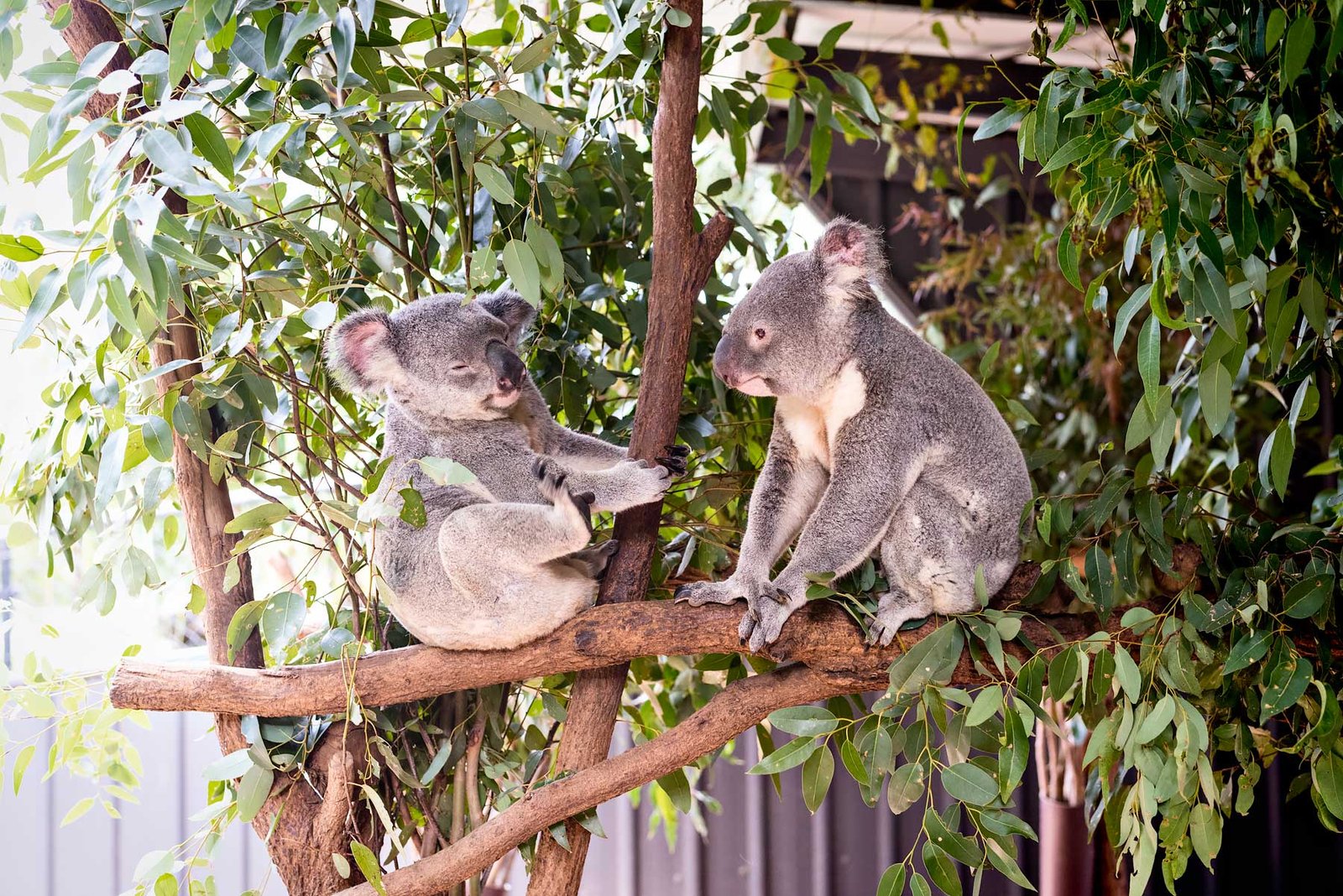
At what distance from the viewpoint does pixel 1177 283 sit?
4.87 feet

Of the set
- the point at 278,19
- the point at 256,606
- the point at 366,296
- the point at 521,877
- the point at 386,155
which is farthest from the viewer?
the point at 521,877

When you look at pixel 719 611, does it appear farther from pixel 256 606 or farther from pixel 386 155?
pixel 386 155

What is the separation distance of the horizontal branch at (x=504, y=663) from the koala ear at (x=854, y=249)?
0.66m

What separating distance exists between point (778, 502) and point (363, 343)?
0.88m

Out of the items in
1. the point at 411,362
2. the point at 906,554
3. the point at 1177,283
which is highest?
the point at 1177,283

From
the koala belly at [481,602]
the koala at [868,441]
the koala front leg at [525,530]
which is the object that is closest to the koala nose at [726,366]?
the koala at [868,441]

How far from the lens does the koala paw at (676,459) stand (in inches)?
78.5

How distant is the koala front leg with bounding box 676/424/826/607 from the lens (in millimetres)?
2121

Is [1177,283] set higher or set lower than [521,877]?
higher

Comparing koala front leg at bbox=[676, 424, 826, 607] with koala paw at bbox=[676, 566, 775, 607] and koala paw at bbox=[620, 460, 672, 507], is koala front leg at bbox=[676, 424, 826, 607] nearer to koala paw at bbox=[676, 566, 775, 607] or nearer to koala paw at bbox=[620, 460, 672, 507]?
koala paw at bbox=[676, 566, 775, 607]

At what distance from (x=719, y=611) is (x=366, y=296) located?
101cm

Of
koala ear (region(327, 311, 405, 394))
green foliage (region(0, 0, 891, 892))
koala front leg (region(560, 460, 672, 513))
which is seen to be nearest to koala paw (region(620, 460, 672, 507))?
koala front leg (region(560, 460, 672, 513))

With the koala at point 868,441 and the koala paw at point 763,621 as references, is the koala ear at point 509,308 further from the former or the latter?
the koala paw at point 763,621

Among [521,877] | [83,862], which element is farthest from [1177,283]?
[83,862]
